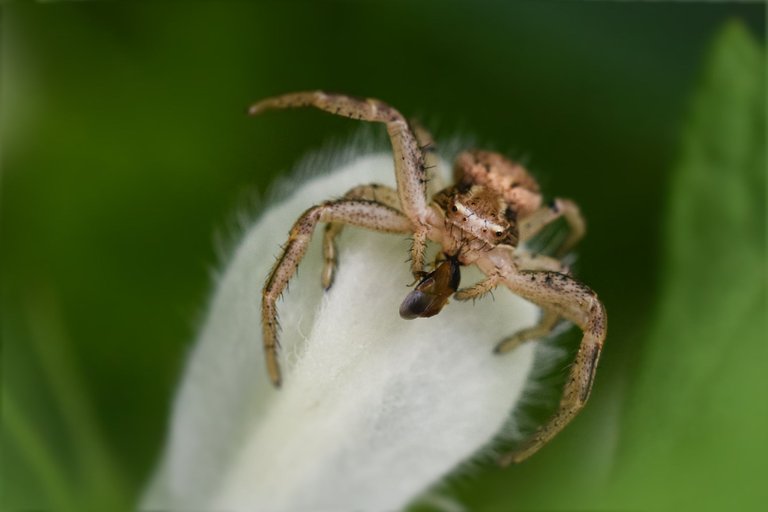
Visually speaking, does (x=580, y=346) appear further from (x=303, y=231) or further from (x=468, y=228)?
(x=303, y=231)

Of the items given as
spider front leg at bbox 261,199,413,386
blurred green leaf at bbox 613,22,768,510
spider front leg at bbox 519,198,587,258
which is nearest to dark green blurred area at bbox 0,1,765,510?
spider front leg at bbox 519,198,587,258

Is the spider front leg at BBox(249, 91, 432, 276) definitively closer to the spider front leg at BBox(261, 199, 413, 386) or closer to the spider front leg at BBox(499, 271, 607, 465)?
the spider front leg at BBox(261, 199, 413, 386)

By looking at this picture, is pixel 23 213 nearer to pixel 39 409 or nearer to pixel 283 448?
pixel 39 409

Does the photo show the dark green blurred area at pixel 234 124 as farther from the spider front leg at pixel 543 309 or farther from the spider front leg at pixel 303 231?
the spider front leg at pixel 303 231

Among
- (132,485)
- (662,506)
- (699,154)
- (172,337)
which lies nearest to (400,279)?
(662,506)

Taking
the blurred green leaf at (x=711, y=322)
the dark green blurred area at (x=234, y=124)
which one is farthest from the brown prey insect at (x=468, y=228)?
the dark green blurred area at (x=234, y=124)

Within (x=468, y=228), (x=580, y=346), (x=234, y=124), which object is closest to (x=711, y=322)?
(x=580, y=346)
